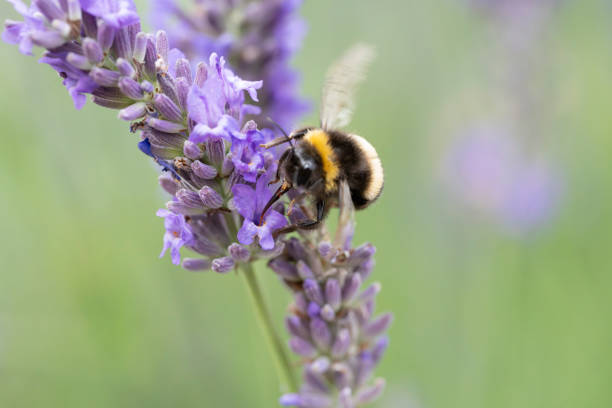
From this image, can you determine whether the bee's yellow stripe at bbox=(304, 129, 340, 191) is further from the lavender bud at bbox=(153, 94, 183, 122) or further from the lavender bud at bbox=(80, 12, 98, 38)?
the lavender bud at bbox=(80, 12, 98, 38)

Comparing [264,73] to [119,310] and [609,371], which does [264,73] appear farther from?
[609,371]

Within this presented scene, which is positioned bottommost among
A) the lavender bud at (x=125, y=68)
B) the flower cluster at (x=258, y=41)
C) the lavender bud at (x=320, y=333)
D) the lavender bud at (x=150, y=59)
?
the lavender bud at (x=320, y=333)

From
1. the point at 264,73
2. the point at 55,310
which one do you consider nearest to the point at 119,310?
the point at 55,310

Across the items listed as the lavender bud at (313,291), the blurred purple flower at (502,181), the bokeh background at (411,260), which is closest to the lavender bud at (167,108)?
the lavender bud at (313,291)

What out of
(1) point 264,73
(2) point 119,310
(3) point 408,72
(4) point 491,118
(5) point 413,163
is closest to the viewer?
(1) point 264,73

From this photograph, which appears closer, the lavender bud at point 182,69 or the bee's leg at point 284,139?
the lavender bud at point 182,69

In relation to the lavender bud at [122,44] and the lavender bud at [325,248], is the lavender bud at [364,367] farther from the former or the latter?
the lavender bud at [122,44]
